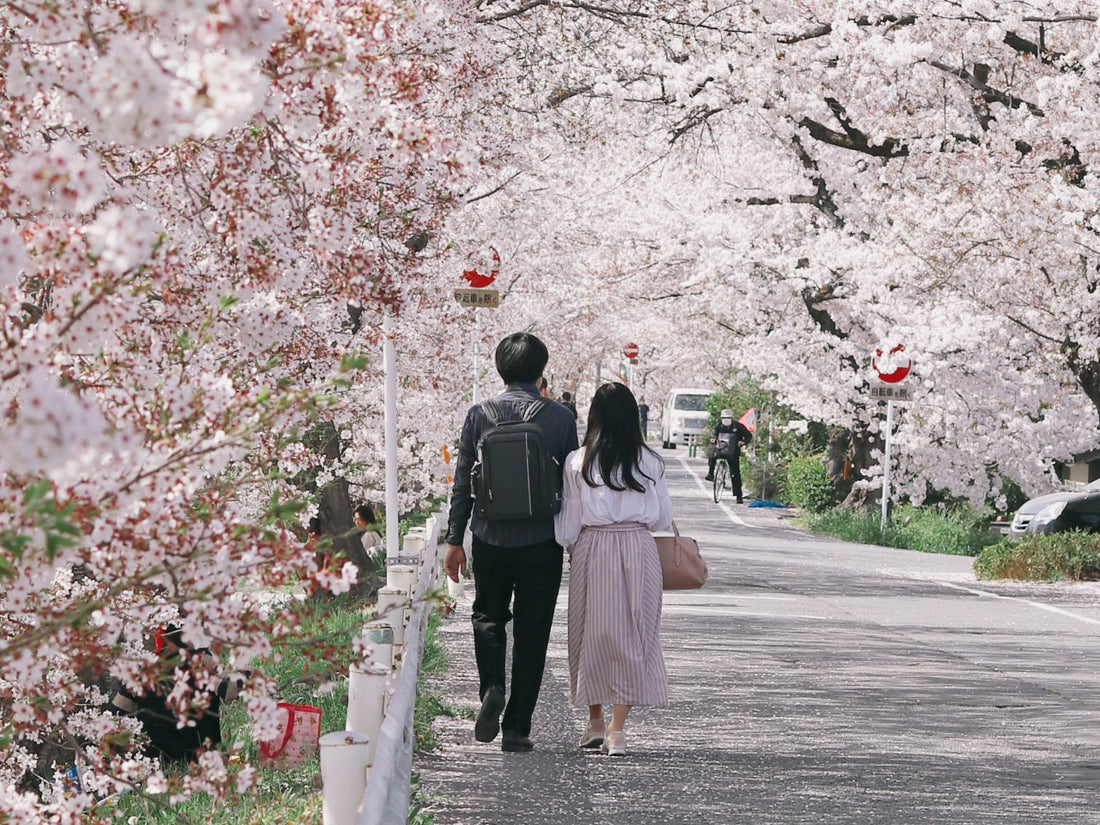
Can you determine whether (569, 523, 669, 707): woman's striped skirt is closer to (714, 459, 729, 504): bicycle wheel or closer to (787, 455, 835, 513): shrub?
(787, 455, 835, 513): shrub

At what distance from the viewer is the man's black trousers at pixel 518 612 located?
7918 millimetres

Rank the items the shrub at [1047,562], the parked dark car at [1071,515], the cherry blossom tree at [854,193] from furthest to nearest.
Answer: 1. the parked dark car at [1071,515]
2. the shrub at [1047,562]
3. the cherry blossom tree at [854,193]

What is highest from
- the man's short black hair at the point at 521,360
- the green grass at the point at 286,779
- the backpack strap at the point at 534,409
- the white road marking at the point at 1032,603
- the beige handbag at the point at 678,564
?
the man's short black hair at the point at 521,360

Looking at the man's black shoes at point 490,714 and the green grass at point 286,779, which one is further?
the man's black shoes at point 490,714

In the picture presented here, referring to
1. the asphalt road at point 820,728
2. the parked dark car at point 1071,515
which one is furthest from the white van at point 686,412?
the asphalt road at point 820,728

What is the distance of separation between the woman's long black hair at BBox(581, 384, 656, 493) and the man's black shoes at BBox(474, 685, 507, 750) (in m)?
1.12

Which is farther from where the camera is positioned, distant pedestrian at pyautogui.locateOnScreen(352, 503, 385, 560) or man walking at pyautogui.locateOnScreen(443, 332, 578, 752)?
distant pedestrian at pyautogui.locateOnScreen(352, 503, 385, 560)

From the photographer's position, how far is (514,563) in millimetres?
7918

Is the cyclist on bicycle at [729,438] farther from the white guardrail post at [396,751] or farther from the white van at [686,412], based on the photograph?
the white van at [686,412]

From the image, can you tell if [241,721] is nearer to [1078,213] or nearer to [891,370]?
[1078,213]

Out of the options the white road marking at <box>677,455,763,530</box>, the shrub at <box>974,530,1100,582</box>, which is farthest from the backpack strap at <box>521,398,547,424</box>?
the white road marking at <box>677,455,763,530</box>

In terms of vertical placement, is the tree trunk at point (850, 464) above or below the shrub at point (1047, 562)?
above

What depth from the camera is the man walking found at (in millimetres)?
7902

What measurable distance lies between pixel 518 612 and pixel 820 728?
2.02m
